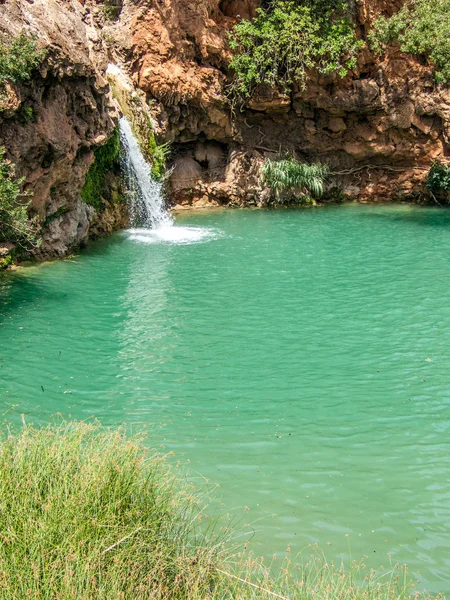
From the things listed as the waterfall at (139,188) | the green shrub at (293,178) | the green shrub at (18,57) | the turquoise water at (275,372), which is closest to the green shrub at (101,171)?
the waterfall at (139,188)

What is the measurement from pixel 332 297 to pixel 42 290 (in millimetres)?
5868

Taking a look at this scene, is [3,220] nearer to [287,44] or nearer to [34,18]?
[34,18]

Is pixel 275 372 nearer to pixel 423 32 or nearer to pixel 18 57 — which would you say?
pixel 18 57

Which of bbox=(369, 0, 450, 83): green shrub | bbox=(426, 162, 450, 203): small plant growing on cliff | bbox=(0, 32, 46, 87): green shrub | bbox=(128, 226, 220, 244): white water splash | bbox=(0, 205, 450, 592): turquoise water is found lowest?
bbox=(0, 205, 450, 592): turquoise water

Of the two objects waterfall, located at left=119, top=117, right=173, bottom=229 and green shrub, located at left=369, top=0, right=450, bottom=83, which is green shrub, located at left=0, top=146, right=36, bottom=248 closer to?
waterfall, located at left=119, top=117, right=173, bottom=229

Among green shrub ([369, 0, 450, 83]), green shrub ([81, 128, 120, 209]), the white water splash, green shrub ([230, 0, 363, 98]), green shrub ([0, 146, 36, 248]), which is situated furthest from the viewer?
green shrub ([230, 0, 363, 98])

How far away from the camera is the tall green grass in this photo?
4082 mm

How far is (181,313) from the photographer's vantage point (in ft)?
39.2

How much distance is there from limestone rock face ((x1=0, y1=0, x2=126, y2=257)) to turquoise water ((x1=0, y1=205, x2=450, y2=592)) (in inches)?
54.6

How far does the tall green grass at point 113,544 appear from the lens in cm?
408

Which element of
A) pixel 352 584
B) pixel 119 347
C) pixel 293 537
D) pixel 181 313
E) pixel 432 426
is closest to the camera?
pixel 352 584

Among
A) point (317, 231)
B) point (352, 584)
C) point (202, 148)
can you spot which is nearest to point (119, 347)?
point (352, 584)

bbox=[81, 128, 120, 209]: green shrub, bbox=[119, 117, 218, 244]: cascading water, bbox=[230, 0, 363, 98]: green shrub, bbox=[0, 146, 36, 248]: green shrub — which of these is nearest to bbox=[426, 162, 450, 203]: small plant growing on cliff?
bbox=[230, 0, 363, 98]: green shrub

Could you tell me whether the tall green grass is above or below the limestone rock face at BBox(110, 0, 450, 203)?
below
